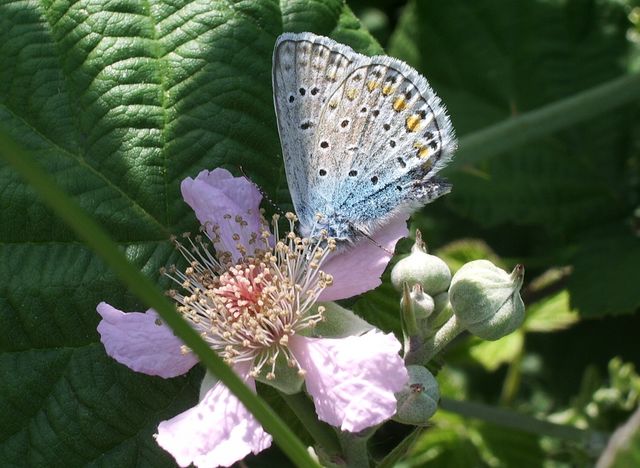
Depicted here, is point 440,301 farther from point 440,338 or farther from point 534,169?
point 534,169

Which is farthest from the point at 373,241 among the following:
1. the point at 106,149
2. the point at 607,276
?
the point at 607,276

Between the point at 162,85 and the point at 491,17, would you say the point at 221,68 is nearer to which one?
the point at 162,85

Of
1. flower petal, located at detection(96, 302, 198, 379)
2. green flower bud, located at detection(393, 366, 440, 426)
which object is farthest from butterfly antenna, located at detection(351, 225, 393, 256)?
flower petal, located at detection(96, 302, 198, 379)

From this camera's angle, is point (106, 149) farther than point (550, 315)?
No

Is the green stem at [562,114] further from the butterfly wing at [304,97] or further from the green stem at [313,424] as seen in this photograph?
the green stem at [313,424]

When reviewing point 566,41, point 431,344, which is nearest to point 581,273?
point 566,41

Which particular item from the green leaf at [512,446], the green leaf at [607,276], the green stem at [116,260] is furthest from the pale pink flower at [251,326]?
the green leaf at [512,446]

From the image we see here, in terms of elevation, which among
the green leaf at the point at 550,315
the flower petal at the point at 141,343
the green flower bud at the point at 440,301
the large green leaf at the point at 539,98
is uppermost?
the flower petal at the point at 141,343
